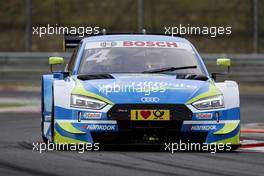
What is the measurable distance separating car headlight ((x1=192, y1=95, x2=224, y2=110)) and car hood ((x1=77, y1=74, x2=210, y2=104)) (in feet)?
0.32

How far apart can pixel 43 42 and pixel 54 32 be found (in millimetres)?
1033

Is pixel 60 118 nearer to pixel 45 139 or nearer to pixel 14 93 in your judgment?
pixel 45 139

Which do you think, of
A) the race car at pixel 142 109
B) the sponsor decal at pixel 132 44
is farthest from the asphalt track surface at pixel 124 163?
the sponsor decal at pixel 132 44

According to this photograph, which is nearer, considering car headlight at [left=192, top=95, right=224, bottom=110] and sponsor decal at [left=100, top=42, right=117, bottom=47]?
car headlight at [left=192, top=95, right=224, bottom=110]

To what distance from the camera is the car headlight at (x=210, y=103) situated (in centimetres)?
991

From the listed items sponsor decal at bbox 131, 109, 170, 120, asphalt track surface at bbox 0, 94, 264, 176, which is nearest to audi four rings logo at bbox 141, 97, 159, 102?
sponsor decal at bbox 131, 109, 170, 120

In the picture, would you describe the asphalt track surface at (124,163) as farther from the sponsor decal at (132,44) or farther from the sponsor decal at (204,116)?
the sponsor decal at (132,44)

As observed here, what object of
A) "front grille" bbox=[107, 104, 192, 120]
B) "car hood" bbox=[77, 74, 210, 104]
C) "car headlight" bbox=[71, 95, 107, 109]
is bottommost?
"front grille" bbox=[107, 104, 192, 120]

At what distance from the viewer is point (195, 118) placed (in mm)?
9852

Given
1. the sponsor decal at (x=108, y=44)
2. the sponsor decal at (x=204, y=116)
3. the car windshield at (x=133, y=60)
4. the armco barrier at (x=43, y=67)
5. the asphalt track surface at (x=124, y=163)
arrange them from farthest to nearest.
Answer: the armco barrier at (x=43, y=67) → the sponsor decal at (x=108, y=44) → the car windshield at (x=133, y=60) → the sponsor decal at (x=204, y=116) → the asphalt track surface at (x=124, y=163)

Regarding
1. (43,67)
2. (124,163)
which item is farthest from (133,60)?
(43,67)

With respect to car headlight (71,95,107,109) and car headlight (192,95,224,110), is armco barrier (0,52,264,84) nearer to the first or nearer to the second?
car headlight (192,95,224,110)

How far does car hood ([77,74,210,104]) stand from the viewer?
9.82 m

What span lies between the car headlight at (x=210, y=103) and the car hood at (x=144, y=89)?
98mm
